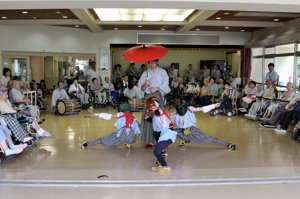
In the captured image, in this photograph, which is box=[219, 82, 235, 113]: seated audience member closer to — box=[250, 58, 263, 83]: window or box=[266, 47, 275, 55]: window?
box=[266, 47, 275, 55]: window

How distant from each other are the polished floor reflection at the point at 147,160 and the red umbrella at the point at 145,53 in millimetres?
1646

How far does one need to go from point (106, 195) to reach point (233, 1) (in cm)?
349

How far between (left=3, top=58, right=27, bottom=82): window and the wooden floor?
21.5ft

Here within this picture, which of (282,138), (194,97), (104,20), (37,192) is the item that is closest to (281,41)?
(194,97)

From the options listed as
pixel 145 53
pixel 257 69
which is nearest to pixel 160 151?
pixel 145 53

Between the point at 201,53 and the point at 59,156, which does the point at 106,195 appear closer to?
the point at 59,156

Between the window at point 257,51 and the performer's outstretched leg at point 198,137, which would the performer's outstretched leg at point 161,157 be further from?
the window at point 257,51

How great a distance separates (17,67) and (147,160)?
952 cm

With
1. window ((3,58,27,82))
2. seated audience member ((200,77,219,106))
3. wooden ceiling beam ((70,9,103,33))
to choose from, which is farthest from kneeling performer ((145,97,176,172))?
window ((3,58,27,82))

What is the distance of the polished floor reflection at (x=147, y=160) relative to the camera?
4.08m

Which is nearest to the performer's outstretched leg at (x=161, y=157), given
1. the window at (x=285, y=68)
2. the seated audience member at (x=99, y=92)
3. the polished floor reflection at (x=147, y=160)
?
the polished floor reflection at (x=147, y=160)

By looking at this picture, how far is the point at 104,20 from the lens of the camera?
10.9 meters

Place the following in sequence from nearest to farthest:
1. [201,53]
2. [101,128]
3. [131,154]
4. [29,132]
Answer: [131,154], [29,132], [101,128], [201,53]

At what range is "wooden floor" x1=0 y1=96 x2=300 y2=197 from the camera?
156 inches
